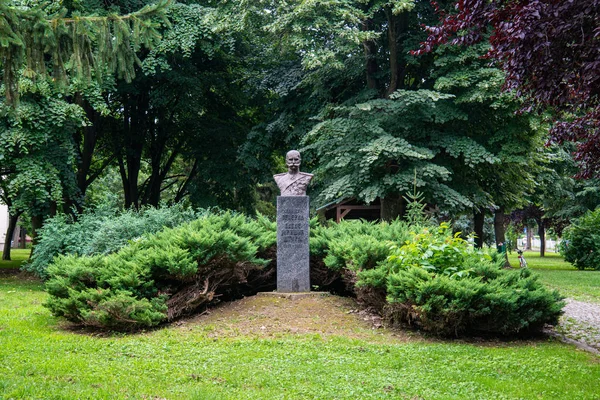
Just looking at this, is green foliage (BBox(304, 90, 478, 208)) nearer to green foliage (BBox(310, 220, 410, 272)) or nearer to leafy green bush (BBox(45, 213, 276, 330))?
green foliage (BBox(310, 220, 410, 272))

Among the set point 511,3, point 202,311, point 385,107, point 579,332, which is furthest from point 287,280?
point 385,107

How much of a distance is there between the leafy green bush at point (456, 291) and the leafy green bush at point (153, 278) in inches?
93.0

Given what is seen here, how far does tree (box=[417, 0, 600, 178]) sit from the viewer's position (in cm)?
667

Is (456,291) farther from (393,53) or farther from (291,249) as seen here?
(393,53)

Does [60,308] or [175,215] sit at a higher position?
[175,215]

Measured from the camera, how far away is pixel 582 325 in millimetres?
9844

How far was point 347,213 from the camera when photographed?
2233 cm

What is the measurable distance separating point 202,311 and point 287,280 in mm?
1757

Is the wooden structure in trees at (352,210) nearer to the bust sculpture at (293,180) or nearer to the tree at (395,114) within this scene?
the tree at (395,114)

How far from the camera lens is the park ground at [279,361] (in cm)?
547

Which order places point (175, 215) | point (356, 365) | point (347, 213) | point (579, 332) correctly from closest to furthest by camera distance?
point (356, 365), point (579, 332), point (175, 215), point (347, 213)

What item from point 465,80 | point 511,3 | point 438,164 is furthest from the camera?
point 438,164

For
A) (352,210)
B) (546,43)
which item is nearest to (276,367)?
(546,43)

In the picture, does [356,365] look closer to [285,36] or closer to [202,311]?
[202,311]
